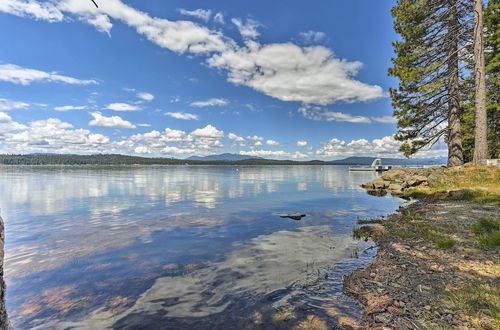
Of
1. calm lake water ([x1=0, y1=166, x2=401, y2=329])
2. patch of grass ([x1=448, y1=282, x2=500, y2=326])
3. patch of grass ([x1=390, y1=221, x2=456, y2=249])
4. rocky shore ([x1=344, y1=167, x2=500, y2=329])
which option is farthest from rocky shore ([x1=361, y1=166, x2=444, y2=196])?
patch of grass ([x1=448, y1=282, x2=500, y2=326])

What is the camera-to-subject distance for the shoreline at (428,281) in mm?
5660

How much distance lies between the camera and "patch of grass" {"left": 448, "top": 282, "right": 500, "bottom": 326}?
218 inches

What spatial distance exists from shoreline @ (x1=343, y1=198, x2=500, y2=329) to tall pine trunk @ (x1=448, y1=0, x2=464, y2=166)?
20.3 meters

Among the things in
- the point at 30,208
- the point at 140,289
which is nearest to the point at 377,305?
the point at 140,289

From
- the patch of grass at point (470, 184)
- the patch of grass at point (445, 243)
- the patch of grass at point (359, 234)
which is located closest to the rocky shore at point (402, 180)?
the patch of grass at point (470, 184)

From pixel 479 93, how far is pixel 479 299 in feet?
88.2

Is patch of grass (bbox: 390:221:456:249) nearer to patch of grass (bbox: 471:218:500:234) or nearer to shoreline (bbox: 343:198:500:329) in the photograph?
shoreline (bbox: 343:198:500:329)

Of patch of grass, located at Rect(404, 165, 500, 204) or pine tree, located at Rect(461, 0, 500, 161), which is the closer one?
patch of grass, located at Rect(404, 165, 500, 204)

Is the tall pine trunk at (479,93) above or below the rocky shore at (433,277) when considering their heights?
above

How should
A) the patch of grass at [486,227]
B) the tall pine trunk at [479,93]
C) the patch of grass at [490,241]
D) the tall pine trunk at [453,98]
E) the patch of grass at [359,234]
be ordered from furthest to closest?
the tall pine trunk at [453,98] → the tall pine trunk at [479,93] → the patch of grass at [359,234] → the patch of grass at [486,227] → the patch of grass at [490,241]

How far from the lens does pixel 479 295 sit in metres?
6.14

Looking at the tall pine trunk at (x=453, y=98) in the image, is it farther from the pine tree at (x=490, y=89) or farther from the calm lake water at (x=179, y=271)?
the calm lake water at (x=179, y=271)

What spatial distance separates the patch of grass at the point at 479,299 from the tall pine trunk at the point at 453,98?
92.9 feet

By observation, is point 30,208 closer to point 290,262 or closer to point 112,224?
point 112,224
